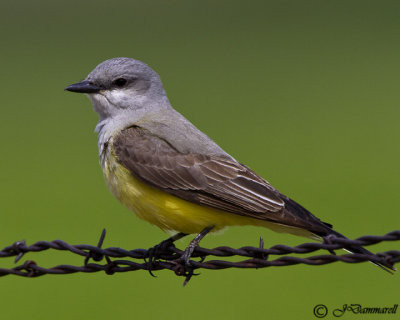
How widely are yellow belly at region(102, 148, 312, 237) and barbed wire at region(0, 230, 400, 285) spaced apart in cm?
25

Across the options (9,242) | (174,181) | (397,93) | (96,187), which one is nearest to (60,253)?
(9,242)

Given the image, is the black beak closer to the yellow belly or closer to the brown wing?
the brown wing

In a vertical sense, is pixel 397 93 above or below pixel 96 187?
above

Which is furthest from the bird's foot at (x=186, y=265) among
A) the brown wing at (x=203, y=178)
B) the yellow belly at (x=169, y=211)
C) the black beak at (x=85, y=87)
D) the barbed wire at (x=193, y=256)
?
the black beak at (x=85, y=87)

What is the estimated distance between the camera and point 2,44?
18.9 m

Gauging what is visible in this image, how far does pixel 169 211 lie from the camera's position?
6344mm

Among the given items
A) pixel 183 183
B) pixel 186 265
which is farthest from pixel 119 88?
pixel 186 265

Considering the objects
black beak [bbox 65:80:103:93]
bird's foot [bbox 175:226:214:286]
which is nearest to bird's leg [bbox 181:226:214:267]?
bird's foot [bbox 175:226:214:286]

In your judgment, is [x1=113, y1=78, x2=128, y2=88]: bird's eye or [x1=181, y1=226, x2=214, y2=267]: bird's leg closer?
[x1=181, y1=226, x2=214, y2=267]: bird's leg

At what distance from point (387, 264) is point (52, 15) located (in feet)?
56.2

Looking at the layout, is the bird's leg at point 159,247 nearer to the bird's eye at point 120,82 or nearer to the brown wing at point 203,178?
the brown wing at point 203,178

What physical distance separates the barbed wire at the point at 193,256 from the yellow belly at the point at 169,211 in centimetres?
25

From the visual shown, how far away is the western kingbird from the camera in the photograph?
240 inches

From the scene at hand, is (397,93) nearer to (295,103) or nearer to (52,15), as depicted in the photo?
(295,103)
